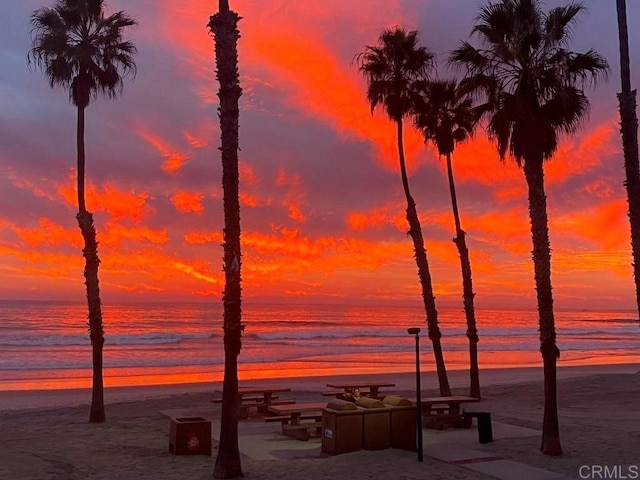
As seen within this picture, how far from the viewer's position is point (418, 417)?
1204 cm

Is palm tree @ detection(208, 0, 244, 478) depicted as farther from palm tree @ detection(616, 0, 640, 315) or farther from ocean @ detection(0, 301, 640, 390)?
ocean @ detection(0, 301, 640, 390)

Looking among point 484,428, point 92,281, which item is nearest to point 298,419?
point 484,428

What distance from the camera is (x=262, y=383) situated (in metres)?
29.4

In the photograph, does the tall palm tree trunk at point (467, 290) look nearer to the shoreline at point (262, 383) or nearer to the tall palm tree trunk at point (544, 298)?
the shoreline at point (262, 383)

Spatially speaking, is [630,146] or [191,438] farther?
[630,146]

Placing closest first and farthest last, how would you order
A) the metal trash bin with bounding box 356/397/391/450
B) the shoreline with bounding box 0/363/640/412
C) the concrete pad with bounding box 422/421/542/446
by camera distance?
the metal trash bin with bounding box 356/397/391/450 < the concrete pad with bounding box 422/421/542/446 < the shoreline with bounding box 0/363/640/412

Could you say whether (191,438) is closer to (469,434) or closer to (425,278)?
(469,434)

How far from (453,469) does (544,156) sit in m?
6.61

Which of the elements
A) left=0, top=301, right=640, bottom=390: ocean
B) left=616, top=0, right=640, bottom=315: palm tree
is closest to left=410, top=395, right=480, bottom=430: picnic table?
left=616, top=0, right=640, bottom=315: palm tree

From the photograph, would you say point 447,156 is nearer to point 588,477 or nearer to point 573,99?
point 573,99

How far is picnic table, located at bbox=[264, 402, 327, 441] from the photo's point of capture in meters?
14.6

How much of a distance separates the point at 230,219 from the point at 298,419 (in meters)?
5.86

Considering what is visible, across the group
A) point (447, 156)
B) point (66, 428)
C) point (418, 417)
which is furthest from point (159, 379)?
point (418, 417)

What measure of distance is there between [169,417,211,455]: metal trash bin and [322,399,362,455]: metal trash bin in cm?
237
